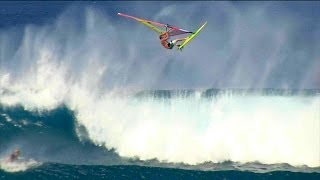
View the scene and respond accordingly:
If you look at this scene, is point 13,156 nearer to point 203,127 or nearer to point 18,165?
point 18,165

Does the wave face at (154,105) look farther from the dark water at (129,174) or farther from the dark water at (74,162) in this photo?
the dark water at (129,174)

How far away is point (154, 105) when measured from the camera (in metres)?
53.6

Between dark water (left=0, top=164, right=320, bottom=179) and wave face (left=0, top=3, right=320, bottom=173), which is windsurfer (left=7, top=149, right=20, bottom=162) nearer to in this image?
dark water (left=0, top=164, right=320, bottom=179)

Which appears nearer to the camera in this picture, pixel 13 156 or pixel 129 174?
pixel 129 174

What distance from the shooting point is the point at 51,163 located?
149 feet

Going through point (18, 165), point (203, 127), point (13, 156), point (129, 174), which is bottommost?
point (129, 174)

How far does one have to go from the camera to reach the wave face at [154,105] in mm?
47719

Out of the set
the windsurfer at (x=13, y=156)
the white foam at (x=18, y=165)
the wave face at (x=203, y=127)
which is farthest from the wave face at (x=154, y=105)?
the windsurfer at (x=13, y=156)

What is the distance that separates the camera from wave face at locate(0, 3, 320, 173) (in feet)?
157

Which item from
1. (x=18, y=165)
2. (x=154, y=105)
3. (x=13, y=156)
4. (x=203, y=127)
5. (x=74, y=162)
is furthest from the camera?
(x=154, y=105)

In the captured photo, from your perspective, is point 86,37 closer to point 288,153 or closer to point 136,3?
point 136,3

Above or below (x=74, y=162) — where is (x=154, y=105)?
above

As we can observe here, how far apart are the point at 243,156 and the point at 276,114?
6.97m

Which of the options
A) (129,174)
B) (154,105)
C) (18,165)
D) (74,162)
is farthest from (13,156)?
(154,105)
